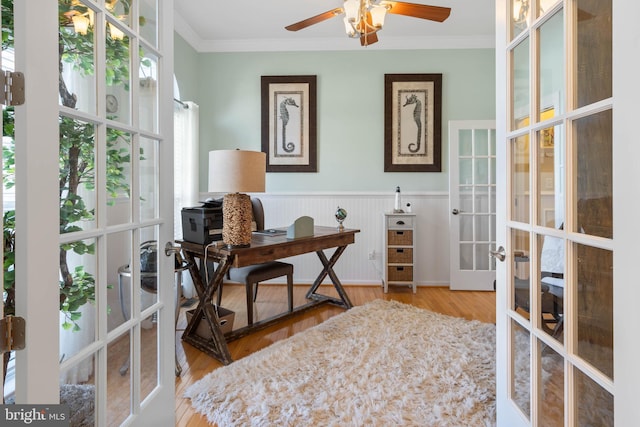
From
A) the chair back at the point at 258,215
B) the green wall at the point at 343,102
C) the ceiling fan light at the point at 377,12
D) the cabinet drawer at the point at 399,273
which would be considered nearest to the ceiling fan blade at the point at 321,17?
the ceiling fan light at the point at 377,12

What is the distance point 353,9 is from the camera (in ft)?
6.74

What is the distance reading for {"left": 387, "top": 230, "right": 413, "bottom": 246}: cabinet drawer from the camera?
357cm

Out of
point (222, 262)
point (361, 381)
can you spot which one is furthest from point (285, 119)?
point (361, 381)

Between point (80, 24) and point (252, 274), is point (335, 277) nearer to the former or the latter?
point (252, 274)

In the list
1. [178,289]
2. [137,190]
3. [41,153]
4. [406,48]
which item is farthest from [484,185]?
[41,153]

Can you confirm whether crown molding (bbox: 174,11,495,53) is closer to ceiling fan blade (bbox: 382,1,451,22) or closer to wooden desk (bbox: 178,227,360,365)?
ceiling fan blade (bbox: 382,1,451,22)

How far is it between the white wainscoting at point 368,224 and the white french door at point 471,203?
132 mm

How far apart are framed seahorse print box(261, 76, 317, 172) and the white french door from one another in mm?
1620

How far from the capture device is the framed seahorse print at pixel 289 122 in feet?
12.7

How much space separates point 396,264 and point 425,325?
106 cm

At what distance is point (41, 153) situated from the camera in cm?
76

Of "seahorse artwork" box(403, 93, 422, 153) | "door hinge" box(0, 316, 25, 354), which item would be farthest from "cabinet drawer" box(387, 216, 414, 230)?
"door hinge" box(0, 316, 25, 354)

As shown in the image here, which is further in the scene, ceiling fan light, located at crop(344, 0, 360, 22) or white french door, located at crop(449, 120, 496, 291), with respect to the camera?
white french door, located at crop(449, 120, 496, 291)

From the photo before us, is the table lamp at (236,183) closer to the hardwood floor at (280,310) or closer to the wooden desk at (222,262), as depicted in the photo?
the wooden desk at (222,262)
